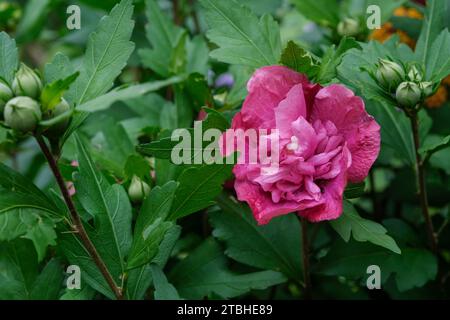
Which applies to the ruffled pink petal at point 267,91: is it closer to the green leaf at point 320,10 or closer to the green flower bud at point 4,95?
the green flower bud at point 4,95

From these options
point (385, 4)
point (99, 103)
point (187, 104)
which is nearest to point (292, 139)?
point (99, 103)

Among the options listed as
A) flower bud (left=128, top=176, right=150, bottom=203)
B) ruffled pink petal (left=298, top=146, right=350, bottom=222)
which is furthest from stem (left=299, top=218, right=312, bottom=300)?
flower bud (left=128, top=176, right=150, bottom=203)

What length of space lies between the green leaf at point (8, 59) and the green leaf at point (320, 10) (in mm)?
527

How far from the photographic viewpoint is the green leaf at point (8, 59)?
0.79 meters

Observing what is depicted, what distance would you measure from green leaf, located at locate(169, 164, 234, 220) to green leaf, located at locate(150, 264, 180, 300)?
7 centimetres

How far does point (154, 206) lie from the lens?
0.82 metres

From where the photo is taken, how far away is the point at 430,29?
95 centimetres

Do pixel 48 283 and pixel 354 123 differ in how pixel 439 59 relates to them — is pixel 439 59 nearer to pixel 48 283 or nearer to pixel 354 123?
pixel 354 123

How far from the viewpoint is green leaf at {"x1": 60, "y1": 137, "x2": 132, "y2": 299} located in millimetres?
846

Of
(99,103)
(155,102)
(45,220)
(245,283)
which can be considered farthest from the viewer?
(155,102)

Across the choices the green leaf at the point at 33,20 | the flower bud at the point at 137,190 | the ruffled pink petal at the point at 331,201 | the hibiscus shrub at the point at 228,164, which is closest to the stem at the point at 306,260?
the hibiscus shrub at the point at 228,164

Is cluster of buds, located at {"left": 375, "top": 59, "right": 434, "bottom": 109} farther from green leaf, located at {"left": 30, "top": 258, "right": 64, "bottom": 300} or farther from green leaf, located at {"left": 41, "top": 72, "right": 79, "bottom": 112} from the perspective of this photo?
green leaf, located at {"left": 30, "top": 258, "right": 64, "bottom": 300}
